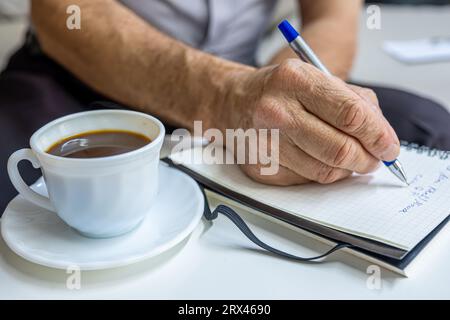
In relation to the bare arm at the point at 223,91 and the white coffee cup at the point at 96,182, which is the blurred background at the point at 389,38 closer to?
the bare arm at the point at 223,91

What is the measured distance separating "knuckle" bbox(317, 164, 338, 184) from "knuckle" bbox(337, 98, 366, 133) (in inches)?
1.8

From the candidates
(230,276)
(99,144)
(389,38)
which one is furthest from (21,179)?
(389,38)

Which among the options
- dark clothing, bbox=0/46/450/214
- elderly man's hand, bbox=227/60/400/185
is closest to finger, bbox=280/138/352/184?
elderly man's hand, bbox=227/60/400/185

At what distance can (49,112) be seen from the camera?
2.09ft

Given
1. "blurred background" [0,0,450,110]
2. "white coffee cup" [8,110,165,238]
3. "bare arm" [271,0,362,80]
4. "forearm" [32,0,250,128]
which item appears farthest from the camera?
"blurred background" [0,0,450,110]

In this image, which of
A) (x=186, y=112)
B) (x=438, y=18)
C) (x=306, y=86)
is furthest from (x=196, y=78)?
(x=438, y=18)

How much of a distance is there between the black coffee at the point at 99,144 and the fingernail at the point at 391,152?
23 cm

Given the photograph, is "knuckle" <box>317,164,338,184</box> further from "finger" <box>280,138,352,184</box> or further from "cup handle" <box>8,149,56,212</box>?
"cup handle" <box>8,149,56,212</box>

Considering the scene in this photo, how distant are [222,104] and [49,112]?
0.81 ft

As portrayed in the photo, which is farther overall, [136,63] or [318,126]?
[136,63]

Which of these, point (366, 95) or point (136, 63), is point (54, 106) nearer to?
point (136, 63)

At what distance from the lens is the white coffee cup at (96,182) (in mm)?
374

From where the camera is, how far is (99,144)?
0.43m

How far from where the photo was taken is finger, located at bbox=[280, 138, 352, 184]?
0.48 m
